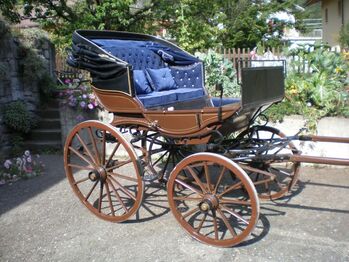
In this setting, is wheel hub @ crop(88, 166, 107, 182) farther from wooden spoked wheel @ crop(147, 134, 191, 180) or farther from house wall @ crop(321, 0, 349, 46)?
house wall @ crop(321, 0, 349, 46)

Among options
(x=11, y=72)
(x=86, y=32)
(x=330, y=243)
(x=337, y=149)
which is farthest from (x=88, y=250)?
(x=11, y=72)

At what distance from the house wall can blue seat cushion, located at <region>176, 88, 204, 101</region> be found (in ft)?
54.9

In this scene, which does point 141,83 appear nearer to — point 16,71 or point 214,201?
point 214,201

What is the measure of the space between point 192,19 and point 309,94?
4.84 metres

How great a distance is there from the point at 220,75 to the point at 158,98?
3003 millimetres

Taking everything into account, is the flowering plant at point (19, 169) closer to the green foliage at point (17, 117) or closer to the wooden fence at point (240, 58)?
the green foliage at point (17, 117)

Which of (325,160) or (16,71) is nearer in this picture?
(325,160)

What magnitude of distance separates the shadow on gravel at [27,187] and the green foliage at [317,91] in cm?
330

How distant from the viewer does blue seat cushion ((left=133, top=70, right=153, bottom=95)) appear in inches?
209

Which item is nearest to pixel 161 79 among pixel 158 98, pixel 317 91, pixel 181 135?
pixel 158 98

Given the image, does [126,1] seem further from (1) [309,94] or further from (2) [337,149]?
(2) [337,149]

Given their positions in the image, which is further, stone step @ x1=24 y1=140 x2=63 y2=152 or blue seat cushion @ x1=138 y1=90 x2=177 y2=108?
stone step @ x1=24 y1=140 x2=63 y2=152

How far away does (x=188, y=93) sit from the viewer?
540cm

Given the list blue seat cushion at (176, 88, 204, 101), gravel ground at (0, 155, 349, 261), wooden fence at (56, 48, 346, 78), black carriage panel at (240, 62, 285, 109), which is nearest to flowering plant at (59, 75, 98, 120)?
wooden fence at (56, 48, 346, 78)
